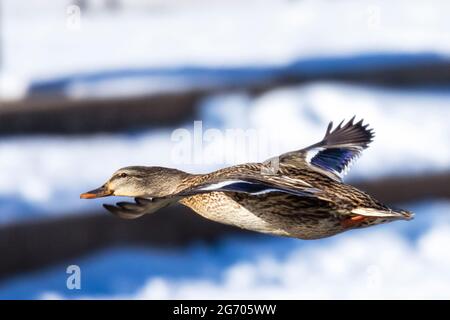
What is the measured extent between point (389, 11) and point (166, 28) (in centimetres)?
233

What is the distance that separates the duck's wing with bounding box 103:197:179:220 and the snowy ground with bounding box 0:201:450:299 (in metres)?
3.40

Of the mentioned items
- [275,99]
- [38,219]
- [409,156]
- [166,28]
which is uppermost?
[166,28]

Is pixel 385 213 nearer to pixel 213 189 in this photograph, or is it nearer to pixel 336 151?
pixel 213 189

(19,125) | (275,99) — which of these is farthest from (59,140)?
(275,99)

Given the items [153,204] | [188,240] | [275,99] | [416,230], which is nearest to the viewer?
[153,204]

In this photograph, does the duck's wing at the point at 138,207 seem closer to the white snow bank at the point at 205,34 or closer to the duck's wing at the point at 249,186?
the duck's wing at the point at 249,186

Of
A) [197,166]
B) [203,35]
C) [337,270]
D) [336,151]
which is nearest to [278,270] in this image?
[337,270]

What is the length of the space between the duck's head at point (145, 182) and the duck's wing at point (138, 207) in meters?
0.09

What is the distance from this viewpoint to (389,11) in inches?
566

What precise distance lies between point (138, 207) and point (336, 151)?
2.64ft

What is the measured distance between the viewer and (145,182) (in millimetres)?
2652

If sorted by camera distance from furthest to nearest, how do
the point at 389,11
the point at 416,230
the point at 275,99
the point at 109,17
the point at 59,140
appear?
the point at 389,11, the point at 109,17, the point at 275,99, the point at 416,230, the point at 59,140

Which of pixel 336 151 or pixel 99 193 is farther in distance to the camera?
pixel 336 151

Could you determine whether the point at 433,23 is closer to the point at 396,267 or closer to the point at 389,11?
the point at 389,11
